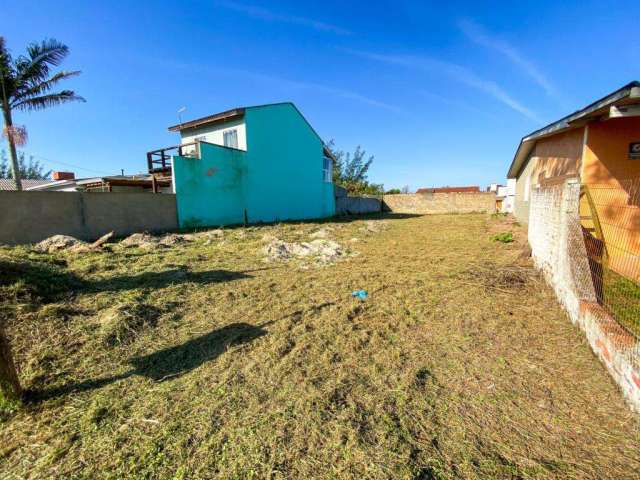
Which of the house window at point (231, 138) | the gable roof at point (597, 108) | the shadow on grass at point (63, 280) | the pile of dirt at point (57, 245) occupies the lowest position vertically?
the shadow on grass at point (63, 280)

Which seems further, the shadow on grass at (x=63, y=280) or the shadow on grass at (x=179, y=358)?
the shadow on grass at (x=63, y=280)

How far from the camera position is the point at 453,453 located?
1.72 m

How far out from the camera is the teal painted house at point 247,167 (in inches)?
454

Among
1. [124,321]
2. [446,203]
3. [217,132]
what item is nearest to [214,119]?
[217,132]

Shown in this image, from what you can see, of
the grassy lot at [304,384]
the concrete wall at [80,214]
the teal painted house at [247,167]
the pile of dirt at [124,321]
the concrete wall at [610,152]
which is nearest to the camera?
the grassy lot at [304,384]

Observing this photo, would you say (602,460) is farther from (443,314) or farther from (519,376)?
(443,314)

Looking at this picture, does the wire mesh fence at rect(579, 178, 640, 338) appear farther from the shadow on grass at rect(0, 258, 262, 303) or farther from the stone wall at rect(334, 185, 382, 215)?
the stone wall at rect(334, 185, 382, 215)

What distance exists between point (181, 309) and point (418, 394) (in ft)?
9.91

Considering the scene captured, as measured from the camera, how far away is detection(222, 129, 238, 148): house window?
13.8 meters

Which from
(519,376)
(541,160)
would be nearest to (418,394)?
(519,376)

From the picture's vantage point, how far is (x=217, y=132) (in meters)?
14.3

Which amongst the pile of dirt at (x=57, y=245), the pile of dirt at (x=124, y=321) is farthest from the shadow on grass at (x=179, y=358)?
the pile of dirt at (x=57, y=245)

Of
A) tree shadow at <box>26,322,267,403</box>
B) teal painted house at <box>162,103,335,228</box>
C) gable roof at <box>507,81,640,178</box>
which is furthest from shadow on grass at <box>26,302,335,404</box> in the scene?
teal painted house at <box>162,103,335,228</box>

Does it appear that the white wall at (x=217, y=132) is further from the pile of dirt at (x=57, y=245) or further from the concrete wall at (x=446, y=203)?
→ the concrete wall at (x=446, y=203)
